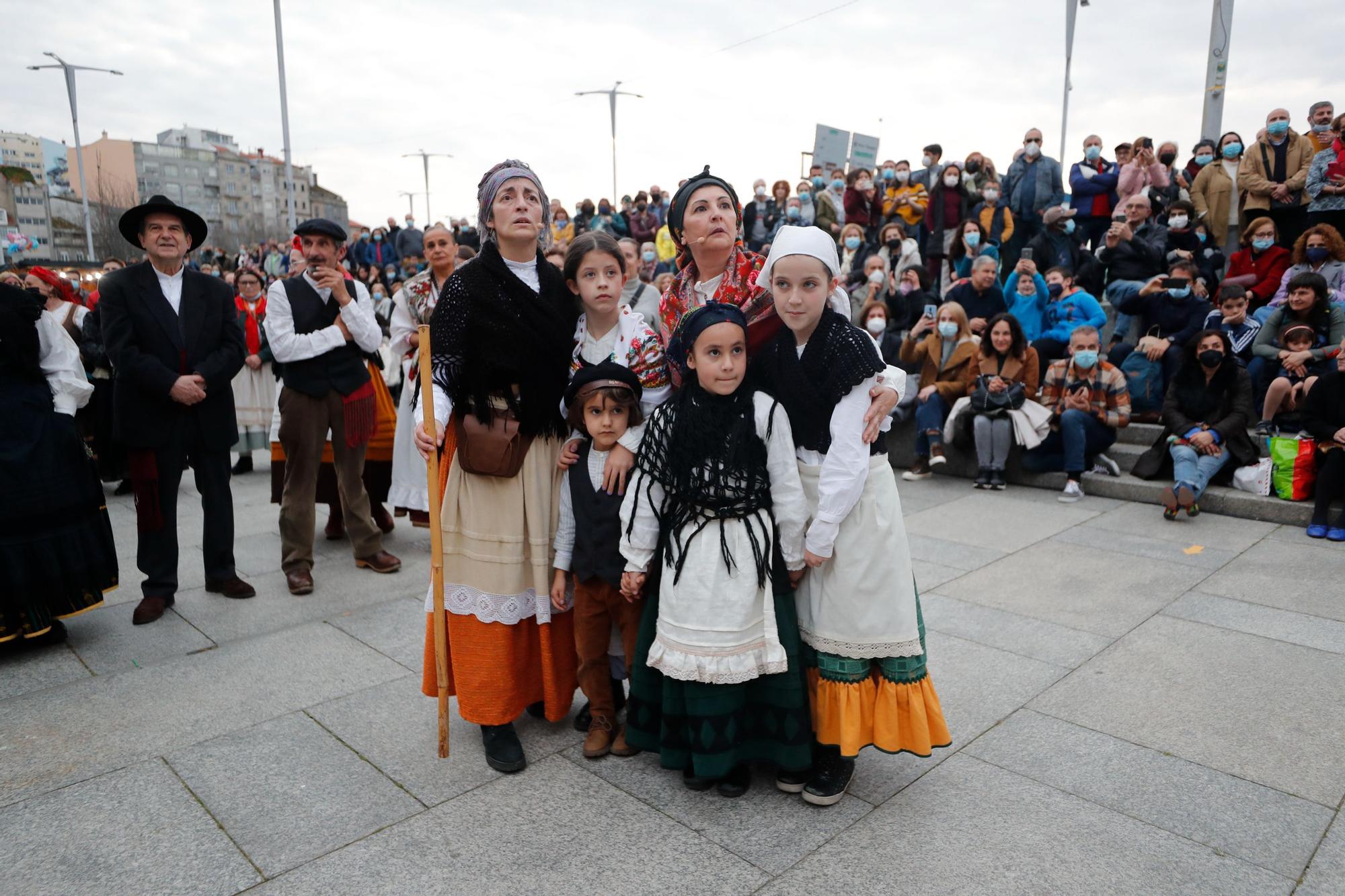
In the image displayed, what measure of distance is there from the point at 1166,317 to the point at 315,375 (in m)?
7.38

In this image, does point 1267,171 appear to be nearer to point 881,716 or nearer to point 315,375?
point 881,716

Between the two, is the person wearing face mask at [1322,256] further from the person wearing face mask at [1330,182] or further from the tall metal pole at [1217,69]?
the tall metal pole at [1217,69]

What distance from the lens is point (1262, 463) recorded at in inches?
246

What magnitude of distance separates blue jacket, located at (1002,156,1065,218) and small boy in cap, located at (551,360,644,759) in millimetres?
9006

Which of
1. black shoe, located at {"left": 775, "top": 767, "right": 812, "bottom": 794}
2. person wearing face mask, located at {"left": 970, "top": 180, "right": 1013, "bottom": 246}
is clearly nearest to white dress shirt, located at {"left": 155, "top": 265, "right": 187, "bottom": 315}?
black shoe, located at {"left": 775, "top": 767, "right": 812, "bottom": 794}

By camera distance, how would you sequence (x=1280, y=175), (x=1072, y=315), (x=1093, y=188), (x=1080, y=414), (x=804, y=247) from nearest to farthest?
(x=804, y=247) < (x=1080, y=414) < (x=1072, y=315) < (x=1280, y=175) < (x=1093, y=188)

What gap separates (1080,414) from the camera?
7043 mm

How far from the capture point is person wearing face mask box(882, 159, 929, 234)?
11.6m

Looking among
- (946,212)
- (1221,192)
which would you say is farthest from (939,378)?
(1221,192)

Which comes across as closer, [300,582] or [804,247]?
[804,247]

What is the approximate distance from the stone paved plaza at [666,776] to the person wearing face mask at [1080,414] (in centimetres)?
243

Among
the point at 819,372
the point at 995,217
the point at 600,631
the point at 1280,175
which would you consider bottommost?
the point at 600,631

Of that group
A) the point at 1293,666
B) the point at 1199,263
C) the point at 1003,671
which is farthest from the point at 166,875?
the point at 1199,263

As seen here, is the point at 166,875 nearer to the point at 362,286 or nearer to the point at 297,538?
the point at 297,538
